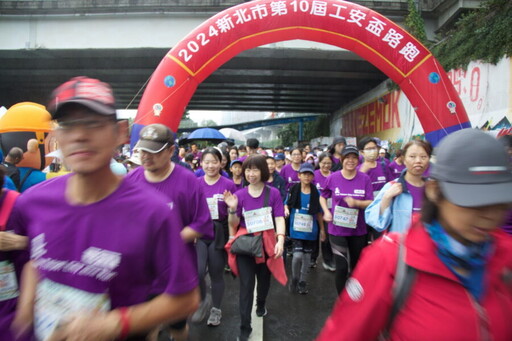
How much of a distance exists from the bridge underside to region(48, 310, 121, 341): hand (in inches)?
342

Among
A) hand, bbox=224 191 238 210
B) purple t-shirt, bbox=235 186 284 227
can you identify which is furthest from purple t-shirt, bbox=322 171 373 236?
hand, bbox=224 191 238 210

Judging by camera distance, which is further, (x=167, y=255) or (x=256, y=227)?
(x=256, y=227)

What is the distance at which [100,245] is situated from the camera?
116 centimetres

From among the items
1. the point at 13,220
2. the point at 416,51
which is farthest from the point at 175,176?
the point at 416,51

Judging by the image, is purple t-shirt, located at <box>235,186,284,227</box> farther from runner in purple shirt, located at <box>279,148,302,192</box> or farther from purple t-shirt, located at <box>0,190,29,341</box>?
runner in purple shirt, located at <box>279,148,302,192</box>

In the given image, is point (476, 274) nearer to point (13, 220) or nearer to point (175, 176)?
point (13, 220)

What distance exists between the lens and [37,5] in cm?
1218

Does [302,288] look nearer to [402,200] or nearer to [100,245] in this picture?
[402,200]

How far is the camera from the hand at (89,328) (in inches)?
41.1

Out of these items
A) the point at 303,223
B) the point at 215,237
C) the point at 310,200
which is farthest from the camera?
the point at 310,200

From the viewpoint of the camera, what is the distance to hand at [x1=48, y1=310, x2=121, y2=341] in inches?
41.1

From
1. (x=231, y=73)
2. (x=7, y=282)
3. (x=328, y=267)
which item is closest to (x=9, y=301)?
(x=7, y=282)

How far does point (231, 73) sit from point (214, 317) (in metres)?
13.3

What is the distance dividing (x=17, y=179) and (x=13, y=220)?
220 cm
